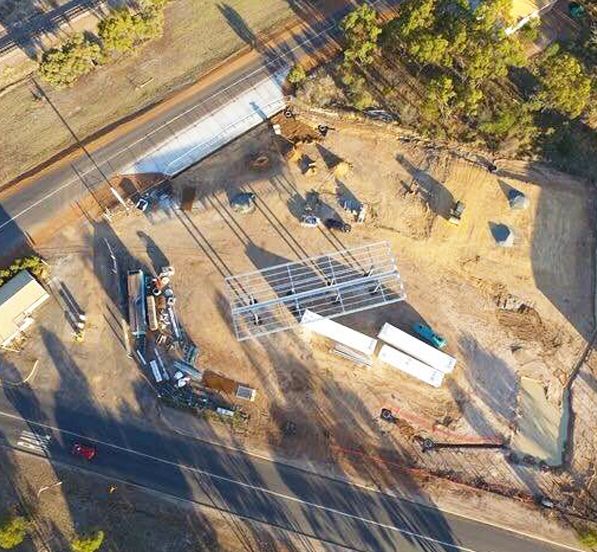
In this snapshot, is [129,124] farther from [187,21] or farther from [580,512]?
[580,512]

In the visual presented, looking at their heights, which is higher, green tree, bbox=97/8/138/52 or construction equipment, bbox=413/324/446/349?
green tree, bbox=97/8/138/52

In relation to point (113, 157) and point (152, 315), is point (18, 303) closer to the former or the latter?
point (152, 315)

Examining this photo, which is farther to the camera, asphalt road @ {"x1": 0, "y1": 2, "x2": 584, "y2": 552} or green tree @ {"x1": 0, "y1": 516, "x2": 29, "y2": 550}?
asphalt road @ {"x1": 0, "y1": 2, "x2": 584, "y2": 552}

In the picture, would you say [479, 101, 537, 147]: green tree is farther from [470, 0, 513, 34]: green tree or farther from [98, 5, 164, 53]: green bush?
[98, 5, 164, 53]: green bush

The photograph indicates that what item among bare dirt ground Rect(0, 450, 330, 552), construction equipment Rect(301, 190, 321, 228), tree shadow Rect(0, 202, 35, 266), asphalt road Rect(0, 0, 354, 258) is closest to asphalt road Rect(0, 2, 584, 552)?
bare dirt ground Rect(0, 450, 330, 552)

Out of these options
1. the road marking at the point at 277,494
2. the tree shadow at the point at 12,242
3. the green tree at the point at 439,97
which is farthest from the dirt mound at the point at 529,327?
the tree shadow at the point at 12,242

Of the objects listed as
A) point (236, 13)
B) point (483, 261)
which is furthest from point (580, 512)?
point (236, 13)
